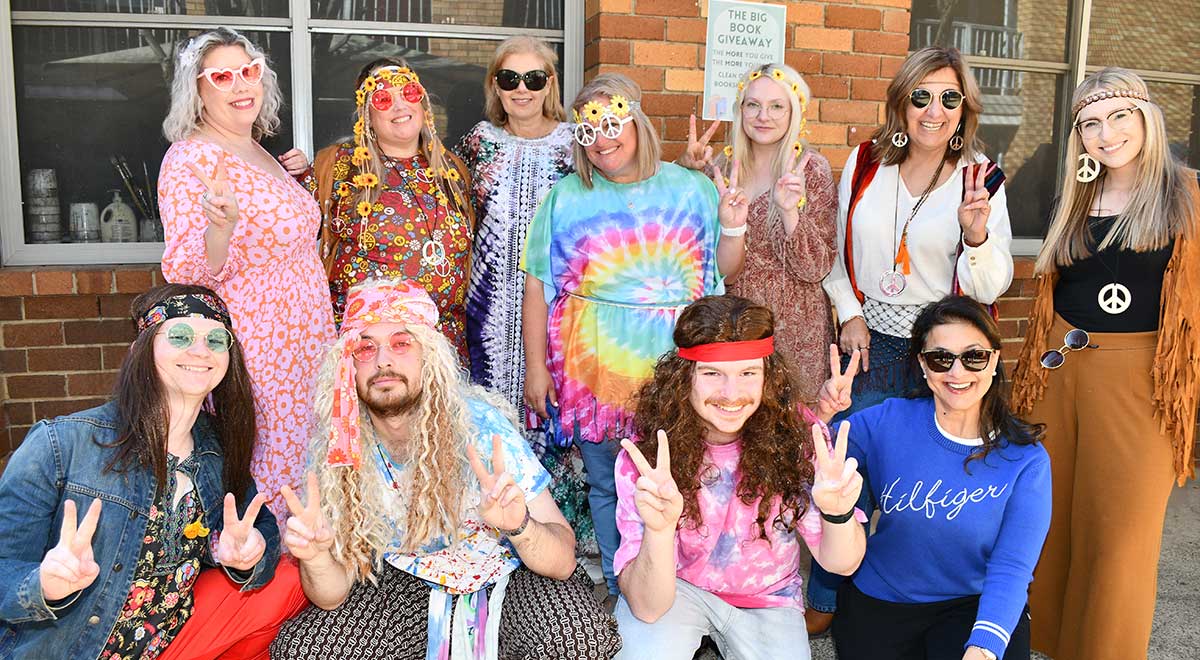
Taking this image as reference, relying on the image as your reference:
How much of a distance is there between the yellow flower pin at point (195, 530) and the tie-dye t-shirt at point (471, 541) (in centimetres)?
45

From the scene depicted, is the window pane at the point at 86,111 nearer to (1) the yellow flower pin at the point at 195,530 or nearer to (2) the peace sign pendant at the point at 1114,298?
(1) the yellow flower pin at the point at 195,530

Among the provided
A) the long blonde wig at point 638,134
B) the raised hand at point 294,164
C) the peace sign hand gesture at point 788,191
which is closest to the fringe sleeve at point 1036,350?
the peace sign hand gesture at point 788,191

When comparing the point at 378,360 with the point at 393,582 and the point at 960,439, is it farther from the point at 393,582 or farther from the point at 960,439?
the point at 960,439

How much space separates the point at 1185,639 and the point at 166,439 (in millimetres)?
3279

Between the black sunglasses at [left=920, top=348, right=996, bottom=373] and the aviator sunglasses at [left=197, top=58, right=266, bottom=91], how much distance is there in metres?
2.15

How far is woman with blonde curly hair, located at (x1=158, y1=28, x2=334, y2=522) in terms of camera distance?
2656 millimetres

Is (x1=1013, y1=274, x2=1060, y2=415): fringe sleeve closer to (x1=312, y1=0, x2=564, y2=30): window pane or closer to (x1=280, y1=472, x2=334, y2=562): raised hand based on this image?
(x1=280, y1=472, x2=334, y2=562): raised hand

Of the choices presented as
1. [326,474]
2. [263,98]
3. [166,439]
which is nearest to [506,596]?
[326,474]

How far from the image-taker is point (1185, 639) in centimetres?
312

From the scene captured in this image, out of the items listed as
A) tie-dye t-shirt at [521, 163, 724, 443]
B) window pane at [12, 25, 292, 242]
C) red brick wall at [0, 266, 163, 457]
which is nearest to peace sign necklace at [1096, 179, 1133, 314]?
tie-dye t-shirt at [521, 163, 724, 443]

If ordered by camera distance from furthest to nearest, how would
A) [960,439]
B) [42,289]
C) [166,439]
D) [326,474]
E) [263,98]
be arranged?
[42,289] < [263,98] < [960,439] < [326,474] < [166,439]

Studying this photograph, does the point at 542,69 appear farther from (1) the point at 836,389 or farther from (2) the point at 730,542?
(2) the point at 730,542

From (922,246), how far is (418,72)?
7.84 ft

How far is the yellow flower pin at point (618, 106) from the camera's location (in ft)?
9.46
